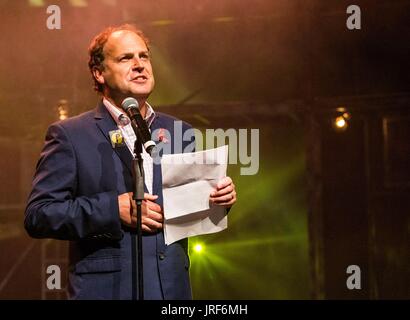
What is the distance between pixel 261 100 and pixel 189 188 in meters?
2.51

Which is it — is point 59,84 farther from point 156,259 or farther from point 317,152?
point 156,259

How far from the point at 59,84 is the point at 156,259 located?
277 centimetres

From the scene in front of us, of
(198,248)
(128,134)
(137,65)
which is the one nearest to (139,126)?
(128,134)

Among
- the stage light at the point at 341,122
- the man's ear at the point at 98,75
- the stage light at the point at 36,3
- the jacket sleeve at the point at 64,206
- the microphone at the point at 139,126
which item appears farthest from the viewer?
the stage light at the point at 341,122

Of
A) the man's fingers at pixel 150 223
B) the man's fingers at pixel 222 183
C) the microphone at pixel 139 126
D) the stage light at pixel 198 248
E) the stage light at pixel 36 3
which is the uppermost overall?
the stage light at pixel 36 3

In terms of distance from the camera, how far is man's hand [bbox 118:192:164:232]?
224 centimetres

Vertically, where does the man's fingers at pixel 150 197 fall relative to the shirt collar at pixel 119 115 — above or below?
below

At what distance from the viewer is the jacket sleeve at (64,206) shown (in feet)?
7.26

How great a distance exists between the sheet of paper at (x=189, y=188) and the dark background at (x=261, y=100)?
242 cm

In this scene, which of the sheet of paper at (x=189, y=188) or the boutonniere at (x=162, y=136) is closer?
the sheet of paper at (x=189, y=188)

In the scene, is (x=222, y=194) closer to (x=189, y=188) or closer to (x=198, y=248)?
(x=189, y=188)

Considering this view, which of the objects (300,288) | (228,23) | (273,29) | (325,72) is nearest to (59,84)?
(228,23)

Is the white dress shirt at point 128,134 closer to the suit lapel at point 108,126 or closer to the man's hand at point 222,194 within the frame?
the suit lapel at point 108,126

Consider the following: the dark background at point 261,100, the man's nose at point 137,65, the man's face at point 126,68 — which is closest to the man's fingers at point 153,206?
the man's face at point 126,68
